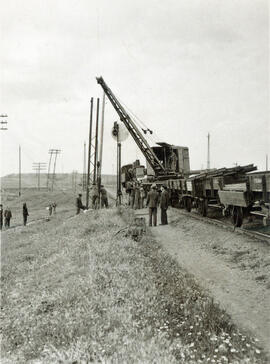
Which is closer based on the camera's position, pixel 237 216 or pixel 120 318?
pixel 120 318

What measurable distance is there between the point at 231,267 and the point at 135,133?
16.7 metres

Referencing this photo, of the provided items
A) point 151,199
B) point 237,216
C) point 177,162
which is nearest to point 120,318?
point 237,216

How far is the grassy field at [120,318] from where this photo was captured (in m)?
3.85

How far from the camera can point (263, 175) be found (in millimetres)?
8320

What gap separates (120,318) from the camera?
187 inches

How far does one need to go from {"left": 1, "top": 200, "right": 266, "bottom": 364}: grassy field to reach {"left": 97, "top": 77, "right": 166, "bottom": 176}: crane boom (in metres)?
13.0

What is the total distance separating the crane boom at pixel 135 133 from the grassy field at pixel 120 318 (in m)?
13.0

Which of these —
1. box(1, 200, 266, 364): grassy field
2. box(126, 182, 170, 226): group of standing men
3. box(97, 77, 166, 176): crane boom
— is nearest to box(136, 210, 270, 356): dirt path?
box(1, 200, 266, 364): grassy field

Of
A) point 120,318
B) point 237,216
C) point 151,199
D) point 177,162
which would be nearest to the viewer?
point 120,318

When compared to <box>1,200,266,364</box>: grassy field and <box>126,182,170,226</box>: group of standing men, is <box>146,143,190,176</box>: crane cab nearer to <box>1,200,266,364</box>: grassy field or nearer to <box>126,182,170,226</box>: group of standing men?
<box>126,182,170,226</box>: group of standing men

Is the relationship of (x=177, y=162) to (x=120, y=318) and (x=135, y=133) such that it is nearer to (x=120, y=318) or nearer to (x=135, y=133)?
(x=135, y=133)

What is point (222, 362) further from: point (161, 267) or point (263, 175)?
point (263, 175)

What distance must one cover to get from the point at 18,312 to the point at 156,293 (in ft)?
9.01

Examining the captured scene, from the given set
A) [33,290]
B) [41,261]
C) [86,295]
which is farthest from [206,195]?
[86,295]
